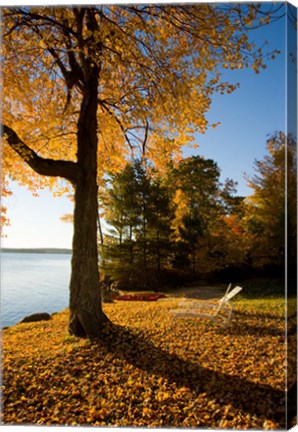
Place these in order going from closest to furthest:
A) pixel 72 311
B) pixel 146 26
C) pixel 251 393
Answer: pixel 251 393, pixel 146 26, pixel 72 311

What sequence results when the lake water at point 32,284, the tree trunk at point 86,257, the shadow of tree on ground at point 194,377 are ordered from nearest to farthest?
the shadow of tree on ground at point 194,377 → the lake water at point 32,284 → the tree trunk at point 86,257

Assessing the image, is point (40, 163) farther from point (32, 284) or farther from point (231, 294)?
point (231, 294)

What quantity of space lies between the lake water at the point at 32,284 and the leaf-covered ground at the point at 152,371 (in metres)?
0.17

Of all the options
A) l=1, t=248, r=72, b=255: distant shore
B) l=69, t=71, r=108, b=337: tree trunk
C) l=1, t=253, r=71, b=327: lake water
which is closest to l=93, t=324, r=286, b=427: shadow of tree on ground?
l=69, t=71, r=108, b=337: tree trunk

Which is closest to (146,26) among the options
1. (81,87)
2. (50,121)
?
(81,87)

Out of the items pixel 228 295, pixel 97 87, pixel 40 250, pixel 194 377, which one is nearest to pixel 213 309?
pixel 228 295

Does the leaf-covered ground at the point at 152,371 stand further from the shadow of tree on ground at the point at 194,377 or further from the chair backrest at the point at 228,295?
the chair backrest at the point at 228,295

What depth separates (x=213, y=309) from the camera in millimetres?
3629

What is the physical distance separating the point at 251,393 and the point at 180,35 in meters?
3.70

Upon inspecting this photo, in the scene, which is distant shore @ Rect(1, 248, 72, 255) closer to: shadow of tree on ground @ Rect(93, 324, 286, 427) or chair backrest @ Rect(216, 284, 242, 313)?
shadow of tree on ground @ Rect(93, 324, 286, 427)

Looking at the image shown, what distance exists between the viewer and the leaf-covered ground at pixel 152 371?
291 cm

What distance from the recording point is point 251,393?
2.92 m

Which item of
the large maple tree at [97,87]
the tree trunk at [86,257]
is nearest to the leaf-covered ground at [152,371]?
the tree trunk at [86,257]

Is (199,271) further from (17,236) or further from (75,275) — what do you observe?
(17,236)
